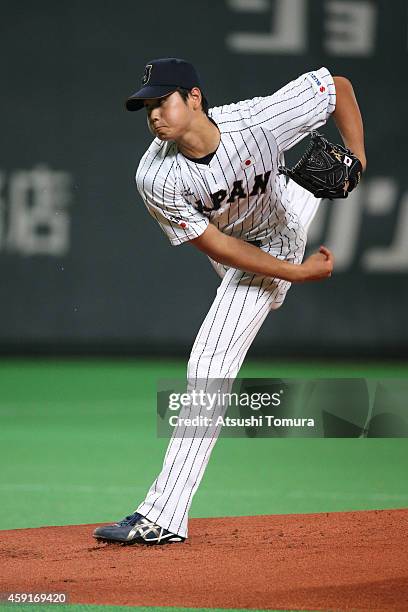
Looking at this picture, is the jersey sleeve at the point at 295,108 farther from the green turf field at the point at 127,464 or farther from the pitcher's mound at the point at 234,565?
the green turf field at the point at 127,464

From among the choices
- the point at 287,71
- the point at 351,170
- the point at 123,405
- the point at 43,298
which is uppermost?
the point at 287,71

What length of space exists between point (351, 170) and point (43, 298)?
5569 millimetres

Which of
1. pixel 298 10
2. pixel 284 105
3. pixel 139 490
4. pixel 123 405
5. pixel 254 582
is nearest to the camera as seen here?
pixel 254 582

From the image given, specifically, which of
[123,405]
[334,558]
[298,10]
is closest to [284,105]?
[334,558]

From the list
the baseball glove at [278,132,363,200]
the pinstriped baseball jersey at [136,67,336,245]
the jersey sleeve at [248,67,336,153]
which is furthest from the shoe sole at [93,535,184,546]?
the jersey sleeve at [248,67,336,153]

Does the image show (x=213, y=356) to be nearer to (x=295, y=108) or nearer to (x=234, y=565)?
(x=234, y=565)

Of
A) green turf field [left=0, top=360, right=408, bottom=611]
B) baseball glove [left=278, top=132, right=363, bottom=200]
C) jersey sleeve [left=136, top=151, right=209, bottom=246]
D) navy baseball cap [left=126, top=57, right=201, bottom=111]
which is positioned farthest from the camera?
green turf field [left=0, top=360, right=408, bottom=611]

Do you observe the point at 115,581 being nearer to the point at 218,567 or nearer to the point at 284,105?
the point at 218,567

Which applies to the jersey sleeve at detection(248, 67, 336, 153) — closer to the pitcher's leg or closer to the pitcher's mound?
the pitcher's leg

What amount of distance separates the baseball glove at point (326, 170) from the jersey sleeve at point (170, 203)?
1.34 ft

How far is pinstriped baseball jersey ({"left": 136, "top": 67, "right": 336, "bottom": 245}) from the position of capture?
3990 mm

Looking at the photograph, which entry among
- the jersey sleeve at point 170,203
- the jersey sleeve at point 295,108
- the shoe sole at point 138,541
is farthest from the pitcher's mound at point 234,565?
the jersey sleeve at point 295,108

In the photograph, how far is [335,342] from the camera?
9539 mm

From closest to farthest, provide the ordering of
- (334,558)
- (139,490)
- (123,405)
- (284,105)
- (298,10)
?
(334,558), (284,105), (139,490), (123,405), (298,10)
